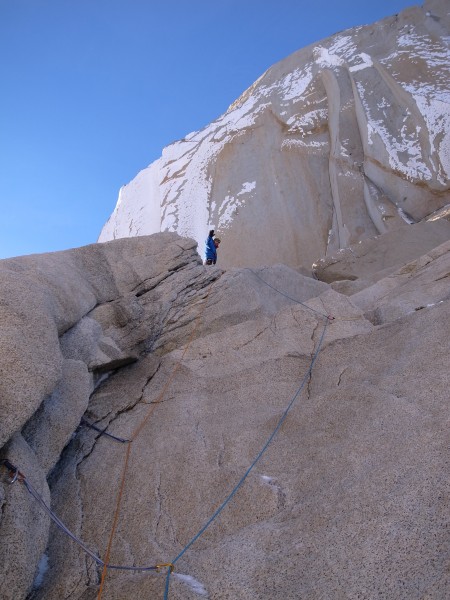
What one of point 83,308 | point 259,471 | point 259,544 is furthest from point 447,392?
point 83,308

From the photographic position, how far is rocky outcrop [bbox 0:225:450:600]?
4270mm

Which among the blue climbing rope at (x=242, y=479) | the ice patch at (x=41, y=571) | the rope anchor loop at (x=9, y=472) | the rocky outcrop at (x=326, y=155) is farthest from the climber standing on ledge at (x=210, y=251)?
the ice patch at (x=41, y=571)

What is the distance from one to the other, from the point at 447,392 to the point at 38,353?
4283mm

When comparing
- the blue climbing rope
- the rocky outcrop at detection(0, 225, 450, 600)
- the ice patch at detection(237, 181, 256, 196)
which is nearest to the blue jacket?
the rocky outcrop at detection(0, 225, 450, 600)

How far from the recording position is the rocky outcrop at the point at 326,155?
18.7 meters

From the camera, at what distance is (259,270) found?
412 inches

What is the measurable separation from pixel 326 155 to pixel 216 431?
17.2 meters

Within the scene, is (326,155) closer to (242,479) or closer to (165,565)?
(242,479)

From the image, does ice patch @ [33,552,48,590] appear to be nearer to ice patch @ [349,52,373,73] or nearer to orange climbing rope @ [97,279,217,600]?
orange climbing rope @ [97,279,217,600]

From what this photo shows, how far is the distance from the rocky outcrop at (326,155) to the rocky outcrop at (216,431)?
990cm

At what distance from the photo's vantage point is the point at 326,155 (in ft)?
70.7

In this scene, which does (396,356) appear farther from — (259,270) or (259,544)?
(259,270)

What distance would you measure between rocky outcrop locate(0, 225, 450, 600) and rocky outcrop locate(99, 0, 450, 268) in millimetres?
9895

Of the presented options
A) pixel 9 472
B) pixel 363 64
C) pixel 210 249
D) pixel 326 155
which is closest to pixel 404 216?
pixel 326 155
